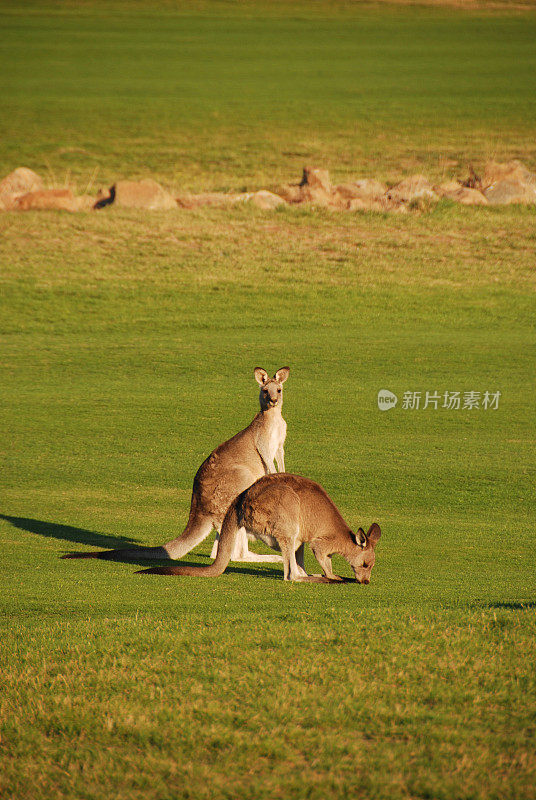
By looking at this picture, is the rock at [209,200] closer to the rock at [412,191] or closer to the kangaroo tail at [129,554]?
the rock at [412,191]

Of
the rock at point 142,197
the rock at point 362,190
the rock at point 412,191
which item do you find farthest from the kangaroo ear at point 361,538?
the rock at point 362,190

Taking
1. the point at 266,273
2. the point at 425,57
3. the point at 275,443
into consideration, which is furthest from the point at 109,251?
the point at 425,57

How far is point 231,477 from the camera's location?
32.8ft

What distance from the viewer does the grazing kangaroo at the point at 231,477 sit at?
9695 mm

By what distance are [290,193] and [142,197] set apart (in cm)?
487

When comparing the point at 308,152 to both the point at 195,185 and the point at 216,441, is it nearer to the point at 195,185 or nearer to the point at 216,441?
the point at 195,185

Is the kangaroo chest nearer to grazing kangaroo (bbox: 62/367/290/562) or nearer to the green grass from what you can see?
grazing kangaroo (bbox: 62/367/290/562)

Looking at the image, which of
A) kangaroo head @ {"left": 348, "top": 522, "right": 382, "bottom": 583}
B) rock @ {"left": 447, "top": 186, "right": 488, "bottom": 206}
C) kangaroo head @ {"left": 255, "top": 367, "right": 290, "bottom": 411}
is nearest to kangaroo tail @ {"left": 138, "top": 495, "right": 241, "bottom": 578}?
kangaroo head @ {"left": 348, "top": 522, "right": 382, "bottom": 583}

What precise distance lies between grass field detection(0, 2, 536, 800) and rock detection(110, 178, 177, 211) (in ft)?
4.04

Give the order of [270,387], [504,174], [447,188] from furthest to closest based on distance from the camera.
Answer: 1. [504,174]
2. [447,188]
3. [270,387]

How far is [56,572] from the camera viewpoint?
9.32 m

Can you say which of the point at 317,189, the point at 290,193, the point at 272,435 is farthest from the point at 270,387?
the point at 290,193

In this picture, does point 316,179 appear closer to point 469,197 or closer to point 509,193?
point 469,197

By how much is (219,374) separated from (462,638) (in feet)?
40.6
